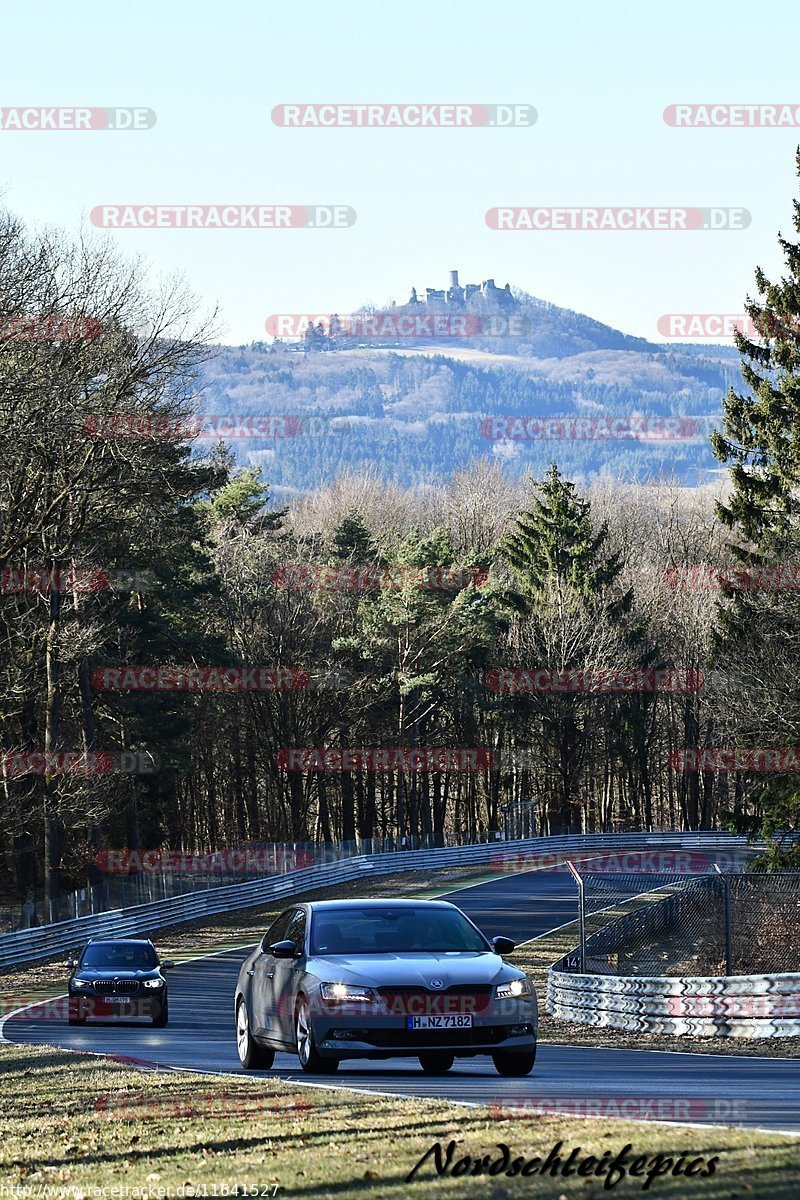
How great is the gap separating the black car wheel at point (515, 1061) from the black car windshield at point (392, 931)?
0.92 meters

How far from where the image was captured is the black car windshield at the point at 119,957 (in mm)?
27406

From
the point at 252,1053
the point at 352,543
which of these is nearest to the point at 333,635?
the point at 352,543

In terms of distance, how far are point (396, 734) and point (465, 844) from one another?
21.3 feet

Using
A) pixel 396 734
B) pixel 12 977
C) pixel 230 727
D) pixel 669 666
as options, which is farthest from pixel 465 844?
pixel 12 977

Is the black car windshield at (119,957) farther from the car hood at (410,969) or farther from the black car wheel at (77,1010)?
the car hood at (410,969)

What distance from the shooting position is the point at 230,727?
2778 inches

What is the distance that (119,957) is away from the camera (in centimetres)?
2773

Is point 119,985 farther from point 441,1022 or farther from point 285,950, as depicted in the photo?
point 441,1022

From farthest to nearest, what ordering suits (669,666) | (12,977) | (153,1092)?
(669,666) → (12,977) → (153,1092)

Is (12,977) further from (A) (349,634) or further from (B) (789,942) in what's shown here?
(A) (349,634)

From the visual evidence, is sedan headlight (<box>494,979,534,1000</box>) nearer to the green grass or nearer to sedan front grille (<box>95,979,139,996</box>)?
the green grass

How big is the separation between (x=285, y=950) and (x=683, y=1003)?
858 cm

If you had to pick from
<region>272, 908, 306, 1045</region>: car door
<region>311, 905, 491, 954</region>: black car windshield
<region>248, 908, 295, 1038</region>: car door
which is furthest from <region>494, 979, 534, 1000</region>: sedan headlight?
<region>248, 908, 295, 1038</region>: car door

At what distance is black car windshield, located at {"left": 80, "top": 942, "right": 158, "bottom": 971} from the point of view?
2741 cm
